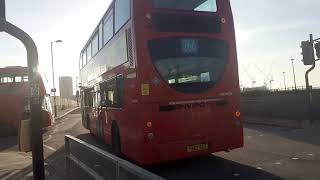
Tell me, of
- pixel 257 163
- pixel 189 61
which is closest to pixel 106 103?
pixel 189 61

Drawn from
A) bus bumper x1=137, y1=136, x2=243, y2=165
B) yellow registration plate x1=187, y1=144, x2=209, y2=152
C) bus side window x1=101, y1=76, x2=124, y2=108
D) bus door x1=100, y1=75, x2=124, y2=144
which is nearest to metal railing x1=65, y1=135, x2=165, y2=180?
bus bumper x1=137, y1=136, x2=243, y2=165

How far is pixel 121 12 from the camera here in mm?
12188

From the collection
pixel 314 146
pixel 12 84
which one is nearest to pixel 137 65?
pixel 314 146

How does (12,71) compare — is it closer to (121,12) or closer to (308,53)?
(308,53)

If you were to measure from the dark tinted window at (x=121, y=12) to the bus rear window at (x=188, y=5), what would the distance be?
822 mm

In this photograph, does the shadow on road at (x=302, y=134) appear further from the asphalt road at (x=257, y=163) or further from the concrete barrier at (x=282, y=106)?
the concrete barrier at (x=282, y=106)

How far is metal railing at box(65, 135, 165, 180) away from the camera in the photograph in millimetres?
4759

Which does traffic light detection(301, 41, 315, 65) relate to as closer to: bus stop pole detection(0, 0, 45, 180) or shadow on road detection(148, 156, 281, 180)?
shadow on road detection(148, 156, 281, 180)

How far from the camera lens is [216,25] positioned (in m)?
11.4

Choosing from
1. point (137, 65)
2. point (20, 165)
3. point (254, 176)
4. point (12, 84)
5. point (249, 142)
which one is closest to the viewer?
point (254, 176)

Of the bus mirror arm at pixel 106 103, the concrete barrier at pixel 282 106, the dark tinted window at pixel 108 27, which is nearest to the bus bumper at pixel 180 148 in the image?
the bus mirror arm at pixel 106 103

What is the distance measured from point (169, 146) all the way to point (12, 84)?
18.3 meters

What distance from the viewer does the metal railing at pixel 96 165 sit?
4.76 metres

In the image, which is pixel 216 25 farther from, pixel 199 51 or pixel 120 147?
pixel 120 147
